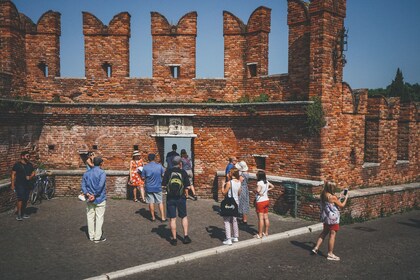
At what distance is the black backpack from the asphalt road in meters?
1.60

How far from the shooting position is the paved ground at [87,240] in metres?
7.21

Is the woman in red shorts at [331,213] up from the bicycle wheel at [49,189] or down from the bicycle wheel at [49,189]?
up

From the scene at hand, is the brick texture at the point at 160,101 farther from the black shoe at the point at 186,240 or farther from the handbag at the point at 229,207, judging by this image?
the black shoe at the point at 186,240

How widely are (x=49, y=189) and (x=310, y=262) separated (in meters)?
9.75

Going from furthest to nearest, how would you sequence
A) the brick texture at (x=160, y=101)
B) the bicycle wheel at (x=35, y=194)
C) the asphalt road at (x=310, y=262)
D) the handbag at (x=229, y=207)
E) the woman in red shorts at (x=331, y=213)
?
the brick texture at (x=160, y=101) → the bicycle wheel at (x=35, y=194) → the handbag at (x=229, y=207) → the woman in red shorts at (x=331, y=213) → the asphalt road at (x=310, y=262)

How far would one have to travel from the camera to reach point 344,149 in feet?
40.7

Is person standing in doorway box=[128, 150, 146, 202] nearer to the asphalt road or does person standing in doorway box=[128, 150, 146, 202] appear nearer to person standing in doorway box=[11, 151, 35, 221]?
person standing in doorway box=[11, 151, 35, 221]

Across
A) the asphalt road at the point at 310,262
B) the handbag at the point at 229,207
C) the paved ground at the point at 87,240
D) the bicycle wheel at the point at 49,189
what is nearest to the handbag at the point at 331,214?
the asphalt road at the point at 310,262

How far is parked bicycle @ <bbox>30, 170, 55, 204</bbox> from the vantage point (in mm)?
12314

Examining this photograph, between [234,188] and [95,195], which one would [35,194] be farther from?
[234,188]

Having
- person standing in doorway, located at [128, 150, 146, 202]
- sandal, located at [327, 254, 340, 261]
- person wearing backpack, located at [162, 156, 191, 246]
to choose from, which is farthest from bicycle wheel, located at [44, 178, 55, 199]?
sandal, located at [327, 254, 340, 261]

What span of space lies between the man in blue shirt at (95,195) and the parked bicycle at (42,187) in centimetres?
454

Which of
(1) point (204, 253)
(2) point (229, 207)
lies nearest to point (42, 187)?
(1) point (204, 253)

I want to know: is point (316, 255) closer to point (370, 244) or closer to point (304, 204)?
point (370, 244)
